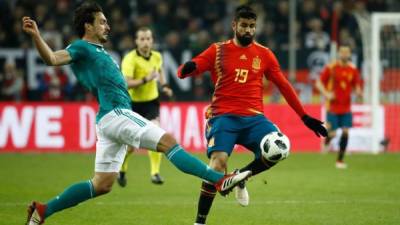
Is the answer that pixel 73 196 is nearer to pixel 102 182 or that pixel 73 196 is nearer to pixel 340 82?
pixel 102 182

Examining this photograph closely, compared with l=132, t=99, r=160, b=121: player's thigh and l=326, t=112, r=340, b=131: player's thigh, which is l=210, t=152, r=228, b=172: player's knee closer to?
l=132, t=99, r=160, b=121: player's thigh

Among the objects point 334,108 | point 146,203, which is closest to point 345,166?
point 334,108

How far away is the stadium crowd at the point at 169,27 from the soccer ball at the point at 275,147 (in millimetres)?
13903

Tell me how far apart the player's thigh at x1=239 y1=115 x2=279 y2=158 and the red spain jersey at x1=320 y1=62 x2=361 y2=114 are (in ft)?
30.9

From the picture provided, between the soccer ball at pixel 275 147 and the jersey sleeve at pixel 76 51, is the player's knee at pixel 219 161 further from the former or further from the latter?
the jersey sleeve at pixel 76 51

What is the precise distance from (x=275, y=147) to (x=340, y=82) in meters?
10.1

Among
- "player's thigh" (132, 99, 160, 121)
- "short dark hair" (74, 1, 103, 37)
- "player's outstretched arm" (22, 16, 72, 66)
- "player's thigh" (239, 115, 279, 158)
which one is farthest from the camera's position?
"player's thigh" (132, 99, 160, 121)

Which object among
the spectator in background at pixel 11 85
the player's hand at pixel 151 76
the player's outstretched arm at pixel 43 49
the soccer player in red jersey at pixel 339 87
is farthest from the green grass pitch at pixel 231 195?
the spectator in background at pixel 11 85

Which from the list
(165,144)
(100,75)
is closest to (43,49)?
(100,75)

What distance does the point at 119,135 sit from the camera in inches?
342

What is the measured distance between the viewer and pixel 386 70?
22.8 meters

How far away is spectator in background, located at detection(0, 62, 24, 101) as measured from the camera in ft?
74.9

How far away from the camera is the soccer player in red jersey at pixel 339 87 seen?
1888 centimetres

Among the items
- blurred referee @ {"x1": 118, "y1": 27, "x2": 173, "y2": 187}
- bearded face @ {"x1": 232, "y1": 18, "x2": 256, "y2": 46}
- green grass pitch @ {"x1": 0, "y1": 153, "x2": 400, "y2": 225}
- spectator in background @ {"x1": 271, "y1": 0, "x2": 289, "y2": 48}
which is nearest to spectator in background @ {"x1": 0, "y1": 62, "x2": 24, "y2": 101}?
green grass pitch @ {"x1": 0, "y1": 153, "x2": 400, "y2": 225}
